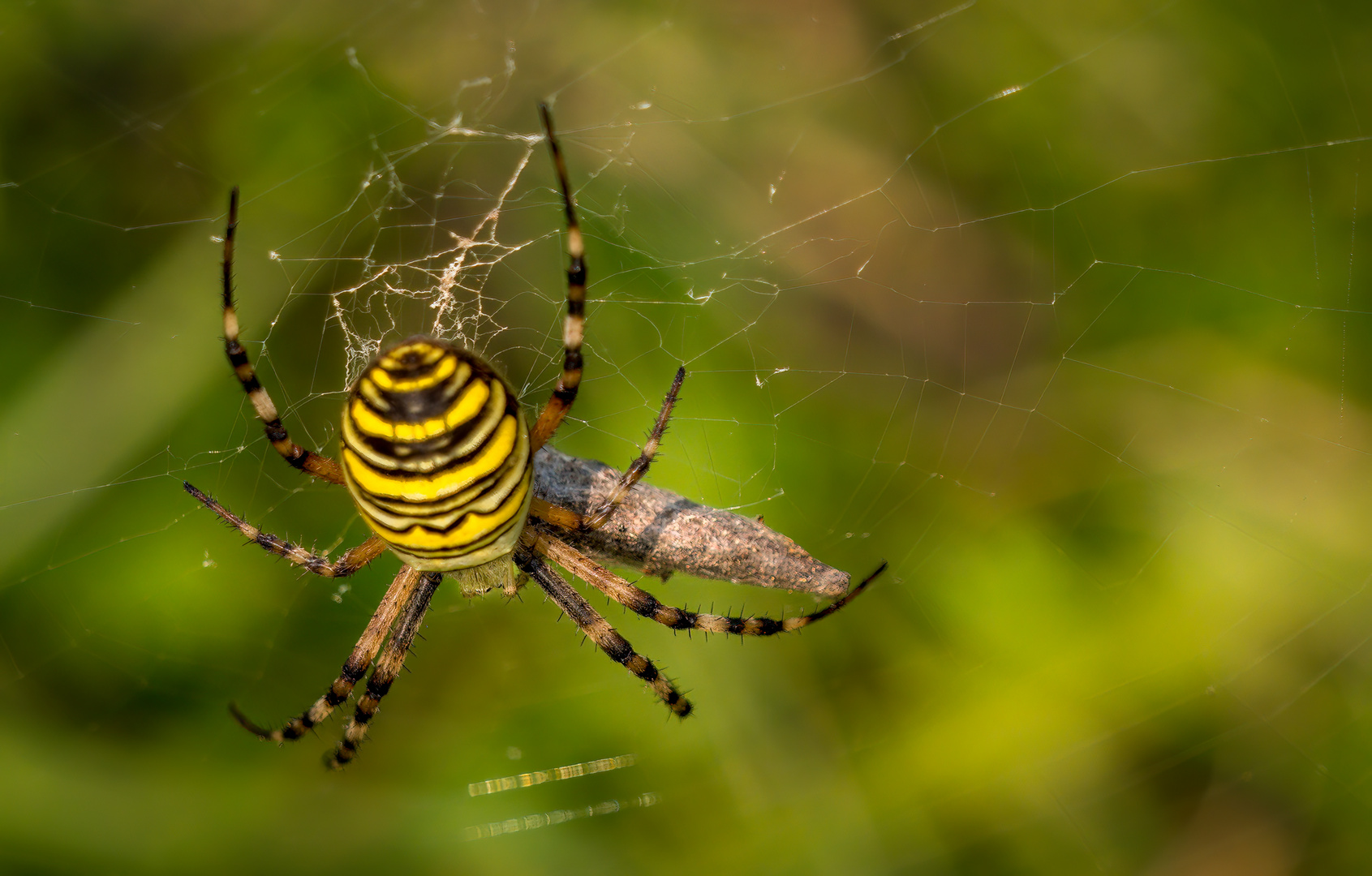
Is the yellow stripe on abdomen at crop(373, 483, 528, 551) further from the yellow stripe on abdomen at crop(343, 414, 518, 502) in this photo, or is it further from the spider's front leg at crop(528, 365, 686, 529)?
the spider's front leg at crop(528, 365, 686, 529)

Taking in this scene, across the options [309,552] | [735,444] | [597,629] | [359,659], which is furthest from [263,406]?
[735,444]

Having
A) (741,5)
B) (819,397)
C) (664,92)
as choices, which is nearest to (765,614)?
(819,397)

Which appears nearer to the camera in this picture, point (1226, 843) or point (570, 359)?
point (570, 359)

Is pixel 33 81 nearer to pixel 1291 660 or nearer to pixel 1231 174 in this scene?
pixel 1231 174

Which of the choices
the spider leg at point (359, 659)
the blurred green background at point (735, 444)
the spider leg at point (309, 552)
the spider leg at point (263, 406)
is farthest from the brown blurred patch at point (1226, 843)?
the spider leg at point (263, 406)

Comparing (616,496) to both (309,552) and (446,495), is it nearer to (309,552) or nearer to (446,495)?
(446,495)

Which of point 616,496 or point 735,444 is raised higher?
point 616,496

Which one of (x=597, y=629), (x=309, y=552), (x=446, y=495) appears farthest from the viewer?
(x=597, y=629)

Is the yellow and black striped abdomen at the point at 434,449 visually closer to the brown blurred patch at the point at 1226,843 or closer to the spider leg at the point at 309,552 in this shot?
the spider leg at the point at 309,552
